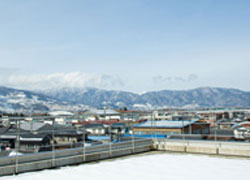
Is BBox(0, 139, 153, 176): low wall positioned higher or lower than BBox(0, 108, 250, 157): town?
lower

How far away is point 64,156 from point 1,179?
6.57ft

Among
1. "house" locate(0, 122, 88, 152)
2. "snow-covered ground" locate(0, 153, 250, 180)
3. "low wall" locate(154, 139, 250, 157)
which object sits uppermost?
"house" locate(0, 122, 88, 152)

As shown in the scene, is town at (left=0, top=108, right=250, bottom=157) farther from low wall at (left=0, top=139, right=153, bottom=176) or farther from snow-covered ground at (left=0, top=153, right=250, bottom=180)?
snow-covered ground at (left=0, top=153, right=250, bottom=180)

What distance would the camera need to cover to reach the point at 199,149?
912cm

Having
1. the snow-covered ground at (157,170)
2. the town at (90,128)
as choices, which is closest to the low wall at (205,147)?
the town at (90,128)

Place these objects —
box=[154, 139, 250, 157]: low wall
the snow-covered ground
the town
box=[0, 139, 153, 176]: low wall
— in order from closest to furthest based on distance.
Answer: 1. the snow-covered ground
2. box=[0, 139, 153, 176]: low wall
3. the town
4. box=[154, 139, 250, 157]: low wall

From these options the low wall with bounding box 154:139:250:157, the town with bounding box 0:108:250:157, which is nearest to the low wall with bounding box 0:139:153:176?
the town with bounding box 0:108:250:157

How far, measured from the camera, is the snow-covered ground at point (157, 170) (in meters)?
6.10

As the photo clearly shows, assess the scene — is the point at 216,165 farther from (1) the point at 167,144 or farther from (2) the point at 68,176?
(2) the point at 68,176

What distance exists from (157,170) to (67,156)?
247 cm

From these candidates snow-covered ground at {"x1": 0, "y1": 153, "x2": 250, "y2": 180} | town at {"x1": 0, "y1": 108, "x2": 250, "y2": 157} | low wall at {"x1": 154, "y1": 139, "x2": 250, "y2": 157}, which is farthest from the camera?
low wall at {"x1": 154, "y1": 139, "x2": 250, "y2": 157}

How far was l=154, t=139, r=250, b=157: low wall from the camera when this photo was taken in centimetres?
847

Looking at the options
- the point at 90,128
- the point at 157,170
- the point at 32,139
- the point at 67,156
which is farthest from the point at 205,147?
the point at 32,139

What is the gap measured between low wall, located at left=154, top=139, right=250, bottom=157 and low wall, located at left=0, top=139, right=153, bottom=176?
1.87ft
